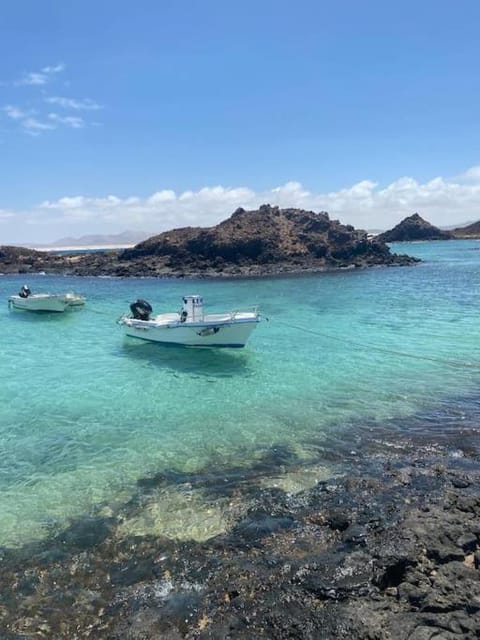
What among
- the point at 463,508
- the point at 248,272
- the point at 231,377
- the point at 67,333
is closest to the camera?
the point at 463,508

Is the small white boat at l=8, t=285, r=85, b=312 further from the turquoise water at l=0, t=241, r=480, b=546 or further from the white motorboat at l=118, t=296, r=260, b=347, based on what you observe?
the white motorboat at l=118, t=296, r=260, b=347

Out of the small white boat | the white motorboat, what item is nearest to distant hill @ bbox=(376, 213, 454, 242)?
the small white boat

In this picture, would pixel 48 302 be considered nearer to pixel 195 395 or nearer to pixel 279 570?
pixel 195 395

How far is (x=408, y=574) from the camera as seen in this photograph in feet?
22.9

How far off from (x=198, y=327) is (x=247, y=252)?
177 ft

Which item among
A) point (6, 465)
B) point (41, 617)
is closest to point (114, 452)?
point (6, 465)

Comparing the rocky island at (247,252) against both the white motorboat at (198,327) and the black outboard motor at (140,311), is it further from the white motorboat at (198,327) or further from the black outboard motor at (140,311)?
the white motorboat at (198,327)

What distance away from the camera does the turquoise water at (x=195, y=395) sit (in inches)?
466

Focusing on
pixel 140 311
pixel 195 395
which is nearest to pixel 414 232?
pixel 140 311

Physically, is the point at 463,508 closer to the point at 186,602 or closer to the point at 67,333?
the point at 186,602

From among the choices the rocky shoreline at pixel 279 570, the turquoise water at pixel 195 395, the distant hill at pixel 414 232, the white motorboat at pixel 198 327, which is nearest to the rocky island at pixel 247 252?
the turquoise water at pixel 195 395

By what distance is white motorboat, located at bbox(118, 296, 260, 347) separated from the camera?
22.9m

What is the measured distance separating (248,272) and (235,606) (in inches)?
2499

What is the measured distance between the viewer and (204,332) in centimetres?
2333
